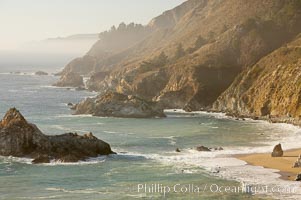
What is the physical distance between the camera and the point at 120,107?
144 metres

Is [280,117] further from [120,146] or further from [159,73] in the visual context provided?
[159,73]

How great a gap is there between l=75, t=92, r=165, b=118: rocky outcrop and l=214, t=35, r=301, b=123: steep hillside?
2111 centimetres

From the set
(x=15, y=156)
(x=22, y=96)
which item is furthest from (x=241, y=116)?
(x=22, y=96)

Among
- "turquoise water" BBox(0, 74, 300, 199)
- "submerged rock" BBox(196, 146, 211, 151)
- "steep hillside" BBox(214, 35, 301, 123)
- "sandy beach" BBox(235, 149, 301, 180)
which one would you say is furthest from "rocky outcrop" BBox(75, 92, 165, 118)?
"sandy beach" BBox(235, 149, 301, 180)

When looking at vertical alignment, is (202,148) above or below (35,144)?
below

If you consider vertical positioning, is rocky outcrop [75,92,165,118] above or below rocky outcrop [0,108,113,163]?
above

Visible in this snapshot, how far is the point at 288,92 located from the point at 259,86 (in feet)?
46.6

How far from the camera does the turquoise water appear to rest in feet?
217

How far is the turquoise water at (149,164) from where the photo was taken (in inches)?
2598

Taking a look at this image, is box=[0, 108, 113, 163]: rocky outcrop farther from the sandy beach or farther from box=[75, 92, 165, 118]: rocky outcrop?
box=[75, 92, 165, 118]: rocky outcrop

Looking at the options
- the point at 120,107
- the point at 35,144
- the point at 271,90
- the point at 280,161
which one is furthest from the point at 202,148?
the point at 120,107

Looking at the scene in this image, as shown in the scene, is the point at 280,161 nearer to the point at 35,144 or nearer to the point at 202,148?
the point at 202,148

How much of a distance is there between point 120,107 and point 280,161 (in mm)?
69167

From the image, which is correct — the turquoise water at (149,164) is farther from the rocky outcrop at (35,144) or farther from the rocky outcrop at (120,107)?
the rocky outcrop at (120,107)
